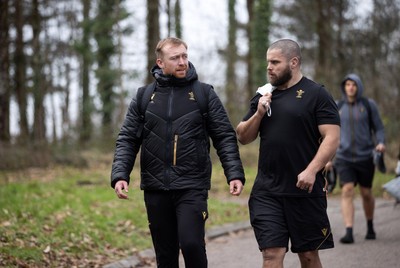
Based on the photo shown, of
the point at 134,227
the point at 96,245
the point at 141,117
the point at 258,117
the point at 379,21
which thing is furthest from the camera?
the point at 379,21

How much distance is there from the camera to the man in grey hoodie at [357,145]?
862cm

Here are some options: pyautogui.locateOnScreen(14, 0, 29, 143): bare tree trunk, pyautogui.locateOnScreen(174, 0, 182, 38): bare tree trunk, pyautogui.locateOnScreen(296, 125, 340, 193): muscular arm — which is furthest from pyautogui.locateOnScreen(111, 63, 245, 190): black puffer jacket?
pyautogui.locateOnScreen(174, 0, 182, 38): bare tree trunk

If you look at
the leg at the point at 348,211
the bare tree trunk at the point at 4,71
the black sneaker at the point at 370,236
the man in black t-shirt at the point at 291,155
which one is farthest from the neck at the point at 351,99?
the bare tree trunk at the point at 4,71

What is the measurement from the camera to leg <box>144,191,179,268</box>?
506cm

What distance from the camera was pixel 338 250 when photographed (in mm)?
8023

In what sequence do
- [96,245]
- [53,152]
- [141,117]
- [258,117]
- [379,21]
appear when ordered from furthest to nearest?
[379,21], [53,152], [96,245], [141,117], [258,117]

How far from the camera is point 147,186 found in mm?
5078

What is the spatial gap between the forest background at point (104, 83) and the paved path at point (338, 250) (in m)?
1.16

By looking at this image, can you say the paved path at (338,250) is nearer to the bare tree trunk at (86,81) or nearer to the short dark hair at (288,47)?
the short dark hair at (288,47)

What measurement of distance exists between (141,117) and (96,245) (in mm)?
3497

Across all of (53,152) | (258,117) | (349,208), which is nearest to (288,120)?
(258,117)

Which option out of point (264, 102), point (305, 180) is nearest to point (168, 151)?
point (264, 102)

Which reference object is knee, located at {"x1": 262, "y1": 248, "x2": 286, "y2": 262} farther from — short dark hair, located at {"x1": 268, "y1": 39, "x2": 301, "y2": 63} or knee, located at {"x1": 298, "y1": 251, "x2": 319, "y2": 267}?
short dark hair, located at {"x1": 268, "y1": 39, "x2": 301, "y2": 63}

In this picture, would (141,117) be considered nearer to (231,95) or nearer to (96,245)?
(96,245)
